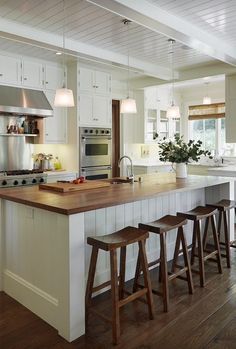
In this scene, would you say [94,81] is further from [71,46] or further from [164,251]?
[164,251]

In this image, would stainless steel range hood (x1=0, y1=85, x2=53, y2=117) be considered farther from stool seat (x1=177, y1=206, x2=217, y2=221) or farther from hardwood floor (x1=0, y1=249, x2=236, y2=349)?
stool seat (x1=177, y1=206, x2=217, y2=221)

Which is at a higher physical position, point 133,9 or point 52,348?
point 133,9

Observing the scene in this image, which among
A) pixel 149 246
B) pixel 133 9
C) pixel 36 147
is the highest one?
pixel 133 9

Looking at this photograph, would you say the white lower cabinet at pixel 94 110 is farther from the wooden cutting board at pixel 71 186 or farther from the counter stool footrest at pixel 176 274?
the counter stool footrest at pixel 176 274

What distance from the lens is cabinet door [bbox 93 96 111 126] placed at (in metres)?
5.54

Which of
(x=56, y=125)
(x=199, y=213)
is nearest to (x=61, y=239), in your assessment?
(x=199, y=213)

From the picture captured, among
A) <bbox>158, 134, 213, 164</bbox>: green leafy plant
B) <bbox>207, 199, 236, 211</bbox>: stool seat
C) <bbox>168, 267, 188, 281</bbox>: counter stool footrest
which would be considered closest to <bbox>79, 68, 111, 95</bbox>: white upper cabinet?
<bbox>158, 134, 213, 164</bbox>: green leafy plant

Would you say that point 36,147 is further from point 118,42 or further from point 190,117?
point 190,117

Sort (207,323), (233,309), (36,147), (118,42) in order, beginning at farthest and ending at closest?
1. (36,147)
2. (118,42)
3. (233,309)
4. (207,323)

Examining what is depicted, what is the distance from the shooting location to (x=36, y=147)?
5402mm

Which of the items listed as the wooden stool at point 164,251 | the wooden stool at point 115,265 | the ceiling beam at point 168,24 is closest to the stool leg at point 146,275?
the wooden stool at point 115,265

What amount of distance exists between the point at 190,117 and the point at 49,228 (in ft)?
19.4

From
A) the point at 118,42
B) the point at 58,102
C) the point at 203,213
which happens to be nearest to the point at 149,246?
the point at 203,213

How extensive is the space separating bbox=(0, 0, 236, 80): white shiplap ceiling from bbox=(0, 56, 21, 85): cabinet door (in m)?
0.19
